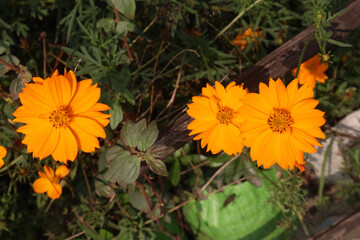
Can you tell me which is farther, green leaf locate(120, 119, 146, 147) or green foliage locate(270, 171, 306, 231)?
green foliage locate(270, 171, 306, 231)

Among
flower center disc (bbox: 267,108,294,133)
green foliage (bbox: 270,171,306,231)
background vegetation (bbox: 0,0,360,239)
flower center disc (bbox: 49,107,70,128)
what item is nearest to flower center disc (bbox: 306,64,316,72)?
background vegetation (bbox: 0,0,360,239)

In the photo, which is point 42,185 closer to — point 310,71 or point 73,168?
point 73,168

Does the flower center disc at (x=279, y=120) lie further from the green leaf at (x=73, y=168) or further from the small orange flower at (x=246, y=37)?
the green leaf at (x=73, y=168)

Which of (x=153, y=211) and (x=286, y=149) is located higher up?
(x=153, y=211)

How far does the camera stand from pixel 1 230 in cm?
153

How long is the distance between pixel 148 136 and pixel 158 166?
0.33ft

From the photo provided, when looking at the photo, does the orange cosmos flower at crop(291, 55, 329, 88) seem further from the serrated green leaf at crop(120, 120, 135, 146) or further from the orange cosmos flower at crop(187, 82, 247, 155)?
the serrated green leaf at crop(120, 120, 135, 146)

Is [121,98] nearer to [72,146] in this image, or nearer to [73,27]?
[72,146]

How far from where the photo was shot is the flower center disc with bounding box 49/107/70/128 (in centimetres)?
90

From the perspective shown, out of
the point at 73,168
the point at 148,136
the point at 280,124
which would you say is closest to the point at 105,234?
the point at 73,168

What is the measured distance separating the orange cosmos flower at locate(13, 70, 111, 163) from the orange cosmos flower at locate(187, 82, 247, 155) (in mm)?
295

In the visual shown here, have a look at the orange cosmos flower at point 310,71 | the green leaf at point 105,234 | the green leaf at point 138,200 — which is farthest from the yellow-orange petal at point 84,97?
the orange cosmos flower at point 310,71

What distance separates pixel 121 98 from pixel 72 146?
30 centimetres

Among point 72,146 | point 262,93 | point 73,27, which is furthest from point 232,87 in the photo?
point 73,27
